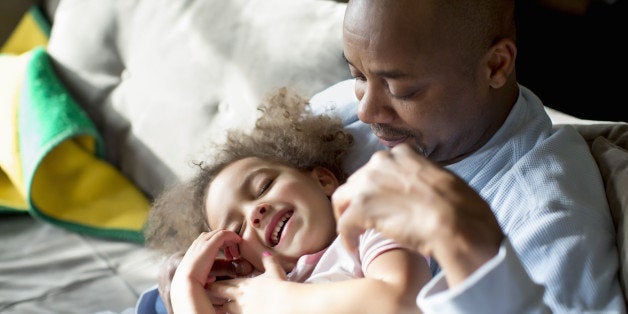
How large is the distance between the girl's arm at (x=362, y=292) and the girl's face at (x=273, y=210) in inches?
3.8

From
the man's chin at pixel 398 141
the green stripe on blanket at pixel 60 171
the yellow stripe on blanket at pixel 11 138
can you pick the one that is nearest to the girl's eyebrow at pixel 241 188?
the man's chin at pixel 398 141

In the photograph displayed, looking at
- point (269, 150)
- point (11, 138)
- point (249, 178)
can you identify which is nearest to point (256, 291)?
point (249, 178)

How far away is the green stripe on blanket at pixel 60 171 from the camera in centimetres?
196

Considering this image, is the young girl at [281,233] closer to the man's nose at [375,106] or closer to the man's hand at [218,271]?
the man's hand at [218,271]

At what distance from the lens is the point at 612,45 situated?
219 cm

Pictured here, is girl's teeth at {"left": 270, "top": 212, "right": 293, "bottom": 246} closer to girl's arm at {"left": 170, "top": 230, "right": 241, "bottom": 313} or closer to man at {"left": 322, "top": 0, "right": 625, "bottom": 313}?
girl's arm at {"left": 170, "top": 230, "right": 241, "bottom": 313}

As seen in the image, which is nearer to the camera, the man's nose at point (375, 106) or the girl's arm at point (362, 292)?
the girl's arm at point (362, 292)

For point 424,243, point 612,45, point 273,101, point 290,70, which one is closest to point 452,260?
point 424,243

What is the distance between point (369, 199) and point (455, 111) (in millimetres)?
393

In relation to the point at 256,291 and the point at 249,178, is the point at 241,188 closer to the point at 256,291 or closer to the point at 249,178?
the point at 249,178

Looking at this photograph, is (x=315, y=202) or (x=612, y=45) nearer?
(x=315, y=202)

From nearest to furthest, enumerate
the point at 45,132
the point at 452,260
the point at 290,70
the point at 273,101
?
the point at 452,260
the point at 273,101
the point at 290,70
the point at 45,132

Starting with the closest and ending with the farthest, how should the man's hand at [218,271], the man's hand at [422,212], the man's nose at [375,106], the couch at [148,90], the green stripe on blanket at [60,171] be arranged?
the man's hand at [422,212] < the man's nose at [375,106] < the man's hand at [218,271] < the couch at [148,90] < the green stripe on blanket at [60,171]

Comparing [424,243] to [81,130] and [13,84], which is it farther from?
[13,84]
